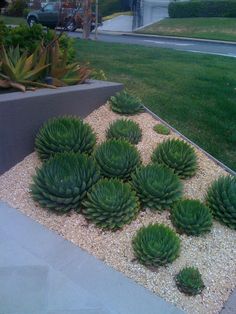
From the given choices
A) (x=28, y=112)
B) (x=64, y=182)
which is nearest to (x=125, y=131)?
(x=28, y=112)

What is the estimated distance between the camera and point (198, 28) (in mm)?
30172

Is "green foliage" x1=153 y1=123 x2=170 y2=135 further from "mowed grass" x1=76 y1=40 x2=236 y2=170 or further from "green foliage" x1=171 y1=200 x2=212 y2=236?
"green foliage" x1=171 y1=200 x2=212 y2=236

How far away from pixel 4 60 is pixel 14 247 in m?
2.68

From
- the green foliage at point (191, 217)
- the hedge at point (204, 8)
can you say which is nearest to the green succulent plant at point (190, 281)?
the green foliage at point (191, 217)

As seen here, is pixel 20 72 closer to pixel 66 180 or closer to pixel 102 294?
pixel 66 180

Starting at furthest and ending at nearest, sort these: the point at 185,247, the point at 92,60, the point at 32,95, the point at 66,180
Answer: the point at 92,60
the point at 32,95
the point at 66,180
the point at 185,247

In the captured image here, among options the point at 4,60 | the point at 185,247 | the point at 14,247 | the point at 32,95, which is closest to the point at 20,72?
the point at 4,60

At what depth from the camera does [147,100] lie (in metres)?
6.70

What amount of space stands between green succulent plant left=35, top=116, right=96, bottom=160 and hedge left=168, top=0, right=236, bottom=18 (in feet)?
105

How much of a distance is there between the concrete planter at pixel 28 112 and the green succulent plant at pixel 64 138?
0.63 ft

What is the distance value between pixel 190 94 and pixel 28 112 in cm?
319

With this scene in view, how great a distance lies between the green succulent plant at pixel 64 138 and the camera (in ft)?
15.4

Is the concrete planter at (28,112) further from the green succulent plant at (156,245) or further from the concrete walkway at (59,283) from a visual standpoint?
the green succulent plant at (156,245)

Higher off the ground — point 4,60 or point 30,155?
point 4,60
